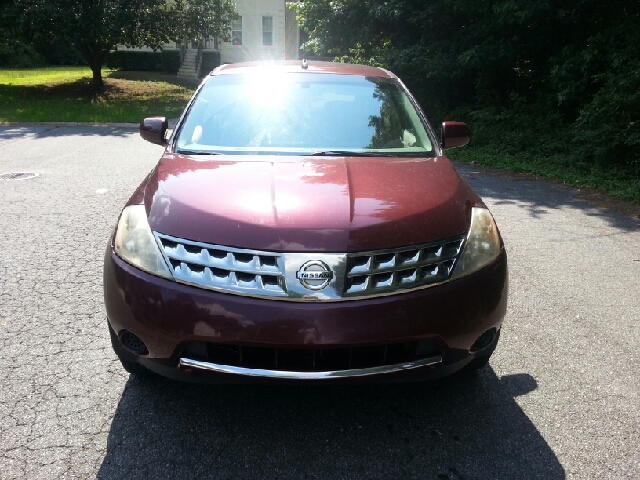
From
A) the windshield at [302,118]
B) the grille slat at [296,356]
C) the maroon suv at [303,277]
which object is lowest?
the grille slat at [296,356]

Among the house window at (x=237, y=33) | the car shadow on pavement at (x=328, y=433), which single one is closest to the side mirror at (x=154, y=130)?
the car shadow on pavement at (x=328, y=433)

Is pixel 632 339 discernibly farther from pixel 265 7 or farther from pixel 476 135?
pixel 265 7

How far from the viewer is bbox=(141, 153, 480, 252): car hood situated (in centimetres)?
250

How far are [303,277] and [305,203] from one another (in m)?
0.41

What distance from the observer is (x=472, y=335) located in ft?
8.74

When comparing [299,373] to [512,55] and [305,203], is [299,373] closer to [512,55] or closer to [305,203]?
[305,203]

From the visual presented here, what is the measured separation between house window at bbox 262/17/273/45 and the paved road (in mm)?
36630

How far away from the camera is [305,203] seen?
2689 millimetres

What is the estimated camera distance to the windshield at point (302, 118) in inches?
142

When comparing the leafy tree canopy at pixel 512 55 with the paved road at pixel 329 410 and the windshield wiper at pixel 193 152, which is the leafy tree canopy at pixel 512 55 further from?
the windshield wiper at pixel 193 152

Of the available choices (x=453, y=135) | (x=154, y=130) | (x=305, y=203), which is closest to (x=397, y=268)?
(x=305, y=203)

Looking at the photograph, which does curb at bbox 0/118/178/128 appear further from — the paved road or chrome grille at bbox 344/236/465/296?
chrome grille at bbox 344/236/465/296

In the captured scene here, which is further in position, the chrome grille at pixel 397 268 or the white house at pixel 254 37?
the white house at pixel 254 37

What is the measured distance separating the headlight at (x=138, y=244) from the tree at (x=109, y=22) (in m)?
20.1
